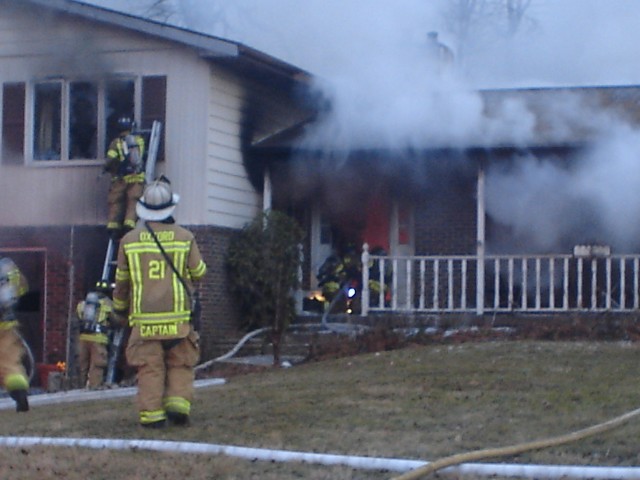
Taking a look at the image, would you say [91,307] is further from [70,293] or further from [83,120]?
[83,120]

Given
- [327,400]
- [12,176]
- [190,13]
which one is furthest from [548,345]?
[190,13]

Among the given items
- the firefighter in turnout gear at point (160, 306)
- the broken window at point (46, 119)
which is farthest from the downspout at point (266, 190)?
the firefighter in turnout gear at point (160, 306)

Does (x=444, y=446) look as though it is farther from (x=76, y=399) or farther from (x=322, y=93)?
(x=322, y=93)

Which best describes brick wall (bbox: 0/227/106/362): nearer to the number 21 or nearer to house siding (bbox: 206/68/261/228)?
house siding (bbox: 206/68/261/228)

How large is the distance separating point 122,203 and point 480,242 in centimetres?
474

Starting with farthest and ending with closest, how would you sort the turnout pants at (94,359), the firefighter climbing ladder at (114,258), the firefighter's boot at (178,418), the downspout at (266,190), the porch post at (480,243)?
the downspout at (266,190) → the porch post at (480,243) → the firefighter climbing ladder at (114,258) → the turnout pants at (94,359) → the firefighter's boot at (178,418)

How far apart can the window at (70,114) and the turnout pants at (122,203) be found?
938 mm

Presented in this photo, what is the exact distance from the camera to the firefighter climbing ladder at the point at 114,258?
15086mm

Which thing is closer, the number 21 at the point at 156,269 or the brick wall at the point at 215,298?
the number 21 at the point at 156,269

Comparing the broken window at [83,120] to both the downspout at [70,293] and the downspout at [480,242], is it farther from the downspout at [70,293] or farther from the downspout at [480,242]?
the downspout at [480,242]

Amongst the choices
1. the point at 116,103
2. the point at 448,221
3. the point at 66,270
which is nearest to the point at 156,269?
the point at 116,103

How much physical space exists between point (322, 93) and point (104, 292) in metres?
4.44

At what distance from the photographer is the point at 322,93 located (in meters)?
17.3

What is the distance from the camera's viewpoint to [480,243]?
15867 mm
